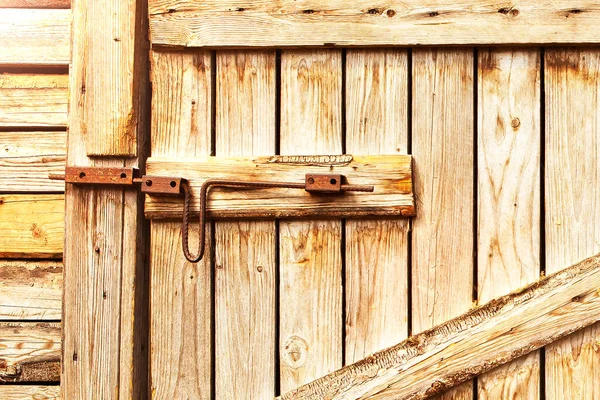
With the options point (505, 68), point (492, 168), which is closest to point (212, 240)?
point (492, 168)

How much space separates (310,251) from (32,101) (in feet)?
2.90

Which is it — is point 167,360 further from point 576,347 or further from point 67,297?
point 576,347

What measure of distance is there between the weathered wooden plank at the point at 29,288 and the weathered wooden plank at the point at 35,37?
1.84ft

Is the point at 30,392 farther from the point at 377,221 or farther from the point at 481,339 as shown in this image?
the point at 481,339

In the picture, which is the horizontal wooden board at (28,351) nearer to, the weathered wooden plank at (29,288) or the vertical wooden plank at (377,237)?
the weathered wooden plank at (29,288)

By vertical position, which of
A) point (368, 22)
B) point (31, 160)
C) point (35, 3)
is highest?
point (35, 3)

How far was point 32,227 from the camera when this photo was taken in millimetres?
1533

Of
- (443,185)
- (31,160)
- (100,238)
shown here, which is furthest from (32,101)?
(443,185)

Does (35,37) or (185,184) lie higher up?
(35,37)

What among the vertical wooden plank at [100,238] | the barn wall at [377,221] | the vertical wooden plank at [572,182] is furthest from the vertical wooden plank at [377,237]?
the vertical wooden plank at [100,238]

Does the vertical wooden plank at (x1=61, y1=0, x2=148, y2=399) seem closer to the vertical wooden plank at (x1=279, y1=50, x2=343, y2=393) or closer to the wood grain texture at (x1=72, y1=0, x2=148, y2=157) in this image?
the wood grain texture at (x1=72, y1=0, x2=148, y2=157)

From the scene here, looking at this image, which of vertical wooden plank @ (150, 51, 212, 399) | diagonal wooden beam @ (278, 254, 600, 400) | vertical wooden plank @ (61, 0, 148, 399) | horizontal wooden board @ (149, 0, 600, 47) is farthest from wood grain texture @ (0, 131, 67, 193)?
diagonal wooden beam @ (278, 254, 600, 400)

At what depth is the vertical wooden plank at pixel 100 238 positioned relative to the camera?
138 centimetres

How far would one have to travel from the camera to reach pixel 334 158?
136 cm
